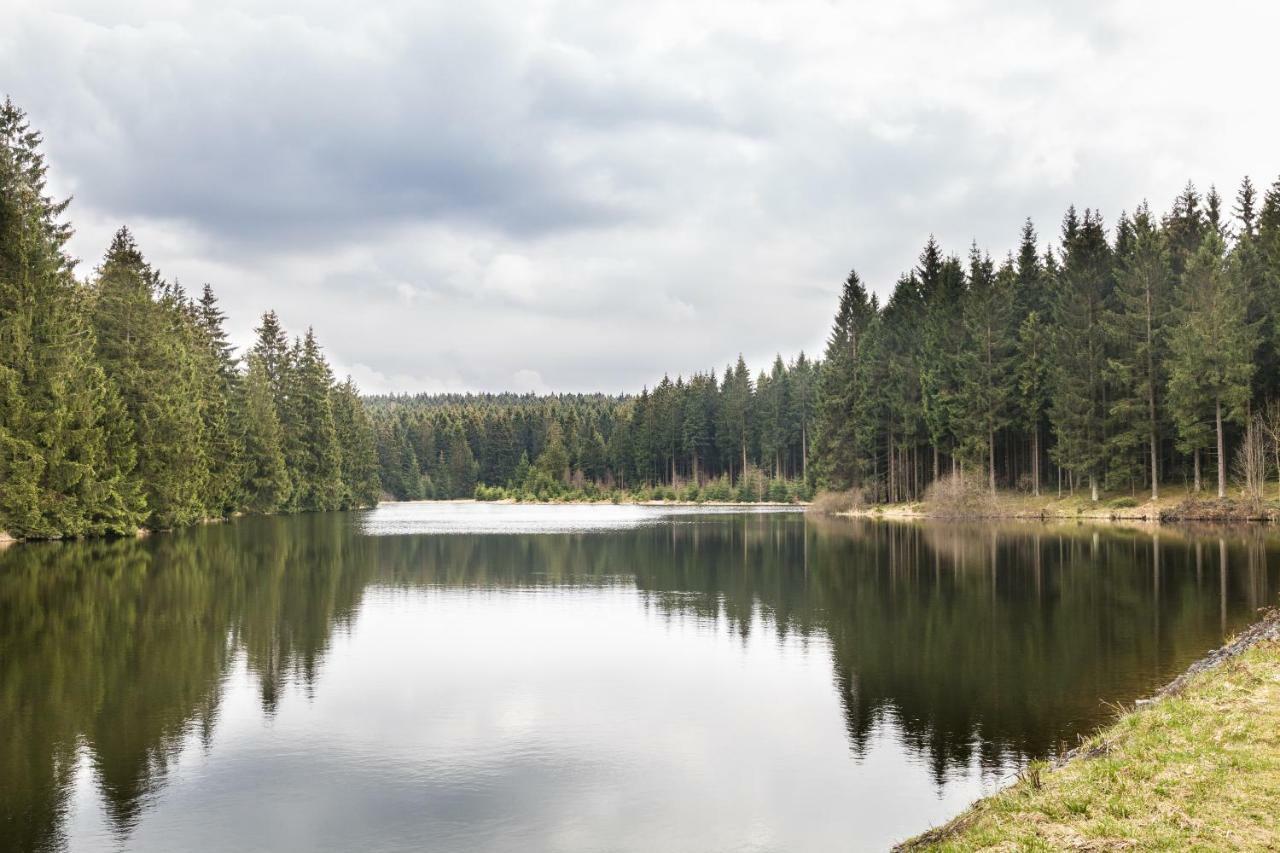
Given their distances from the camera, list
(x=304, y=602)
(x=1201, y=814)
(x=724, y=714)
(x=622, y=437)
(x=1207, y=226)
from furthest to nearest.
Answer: (x=622, y=437)
(x=1207, y=226)
(x=304, y=602)
(x=724, y=714)
(x=1201, y=814)

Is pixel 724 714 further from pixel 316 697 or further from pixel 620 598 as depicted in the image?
pixel 620 598

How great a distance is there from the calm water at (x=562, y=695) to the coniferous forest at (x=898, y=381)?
14303 mm

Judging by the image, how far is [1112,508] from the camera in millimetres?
62250

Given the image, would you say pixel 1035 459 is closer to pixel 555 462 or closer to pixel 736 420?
pixel 736 420

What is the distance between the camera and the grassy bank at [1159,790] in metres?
7.52

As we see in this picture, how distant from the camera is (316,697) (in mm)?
16328

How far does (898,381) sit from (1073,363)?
15962 mm

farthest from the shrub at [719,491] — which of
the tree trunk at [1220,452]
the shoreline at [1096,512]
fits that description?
the tree trunk at [1220,452]

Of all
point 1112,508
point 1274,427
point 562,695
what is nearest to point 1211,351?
point 1274,427

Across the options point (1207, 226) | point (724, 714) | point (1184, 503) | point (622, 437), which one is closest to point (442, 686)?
point (724, 714)

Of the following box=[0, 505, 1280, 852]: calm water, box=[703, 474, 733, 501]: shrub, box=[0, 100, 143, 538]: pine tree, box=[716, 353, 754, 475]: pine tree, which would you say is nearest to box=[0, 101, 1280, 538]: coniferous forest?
box=[0, 100, 143, 538]: pine tree

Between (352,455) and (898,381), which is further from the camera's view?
(352,455)

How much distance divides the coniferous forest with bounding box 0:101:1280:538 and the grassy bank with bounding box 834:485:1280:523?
1.11m

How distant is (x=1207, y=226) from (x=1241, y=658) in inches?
2586
